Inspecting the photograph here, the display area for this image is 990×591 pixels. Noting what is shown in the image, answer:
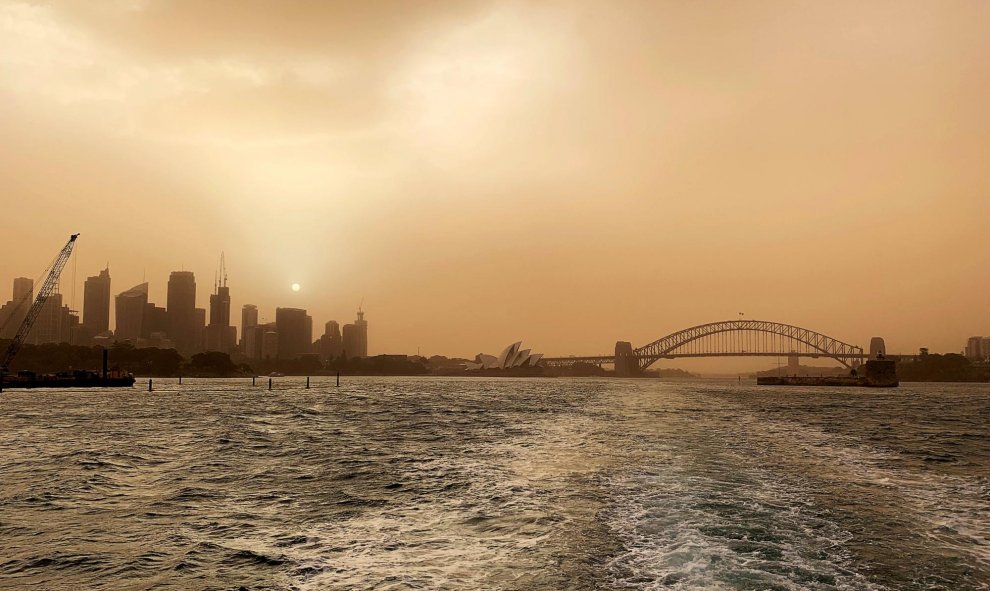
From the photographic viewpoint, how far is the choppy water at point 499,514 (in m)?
13.6

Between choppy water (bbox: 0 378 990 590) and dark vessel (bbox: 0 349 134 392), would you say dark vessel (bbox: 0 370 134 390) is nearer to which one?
dark vessel (bbox: 0 349 134 392)

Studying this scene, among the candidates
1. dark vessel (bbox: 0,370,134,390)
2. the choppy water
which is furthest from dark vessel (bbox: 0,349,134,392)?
the choppy water

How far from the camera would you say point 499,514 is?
1950cm

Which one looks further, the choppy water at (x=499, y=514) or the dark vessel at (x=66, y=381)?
the dark vessel at (x=66, y=381)

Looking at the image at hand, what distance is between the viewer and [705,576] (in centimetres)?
1333

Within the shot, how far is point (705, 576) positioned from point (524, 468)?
16333 millimetres

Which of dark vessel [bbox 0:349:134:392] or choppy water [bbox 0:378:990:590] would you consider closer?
choppy water [bbox 0:378:990:590]

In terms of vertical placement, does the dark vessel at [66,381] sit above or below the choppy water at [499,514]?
below

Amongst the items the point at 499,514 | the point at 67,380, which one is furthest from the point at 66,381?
the point at 499,514

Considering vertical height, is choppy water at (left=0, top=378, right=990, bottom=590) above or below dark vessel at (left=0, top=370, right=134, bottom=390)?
above

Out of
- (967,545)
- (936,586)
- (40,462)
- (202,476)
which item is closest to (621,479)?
(967,545)

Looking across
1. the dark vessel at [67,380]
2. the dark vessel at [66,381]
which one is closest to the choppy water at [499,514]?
the dark vessel at [67,380]

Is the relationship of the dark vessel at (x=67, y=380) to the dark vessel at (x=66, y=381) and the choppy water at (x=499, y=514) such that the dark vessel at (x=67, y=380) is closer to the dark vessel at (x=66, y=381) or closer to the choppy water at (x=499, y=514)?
the dark vessel at (x=66, y=381)

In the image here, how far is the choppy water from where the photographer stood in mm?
13586
